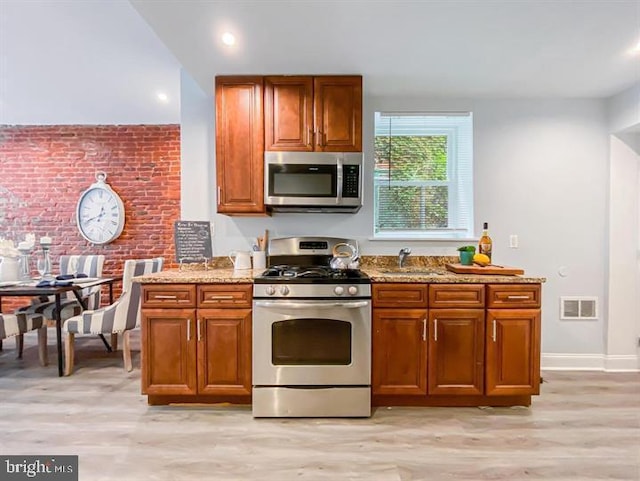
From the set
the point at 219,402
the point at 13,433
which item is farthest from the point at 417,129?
the point at 13,433

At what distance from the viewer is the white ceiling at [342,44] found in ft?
6.32

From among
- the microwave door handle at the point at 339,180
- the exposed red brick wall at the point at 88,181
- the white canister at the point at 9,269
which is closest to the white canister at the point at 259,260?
the microwave door handle at the point at 339,180

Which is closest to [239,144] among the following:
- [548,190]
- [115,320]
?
[115,320]

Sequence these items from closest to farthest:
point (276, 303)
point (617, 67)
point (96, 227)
A: point (276, 303) < point (617, 67) < point (96, 227)

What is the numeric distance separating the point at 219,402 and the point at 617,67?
3.79m

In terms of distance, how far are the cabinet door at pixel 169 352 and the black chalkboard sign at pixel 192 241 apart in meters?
0.51

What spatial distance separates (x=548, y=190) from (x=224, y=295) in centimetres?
296

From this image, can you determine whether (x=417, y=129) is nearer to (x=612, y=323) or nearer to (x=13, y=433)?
(x=612, y=323)

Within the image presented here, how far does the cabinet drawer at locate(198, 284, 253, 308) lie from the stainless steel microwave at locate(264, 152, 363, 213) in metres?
0.73

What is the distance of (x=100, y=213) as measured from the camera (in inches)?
177

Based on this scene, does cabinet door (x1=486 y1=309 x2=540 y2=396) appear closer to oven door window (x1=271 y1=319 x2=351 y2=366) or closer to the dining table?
oven door window (x1=271 y1=319 x2=351 y2=366)

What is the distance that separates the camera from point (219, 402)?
2.43 meters

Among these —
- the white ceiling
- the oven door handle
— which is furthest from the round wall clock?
the oven door handle

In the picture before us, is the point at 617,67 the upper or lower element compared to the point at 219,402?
upper
